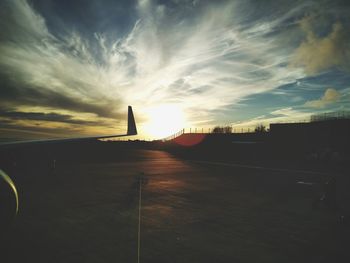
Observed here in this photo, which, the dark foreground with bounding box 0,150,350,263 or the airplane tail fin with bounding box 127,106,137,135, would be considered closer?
the dark foreground with bounding box 0,150,350,263

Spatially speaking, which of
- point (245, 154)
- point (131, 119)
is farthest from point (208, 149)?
point (131, 119)

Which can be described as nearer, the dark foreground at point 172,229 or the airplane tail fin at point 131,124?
the dark foreground at point 172,229

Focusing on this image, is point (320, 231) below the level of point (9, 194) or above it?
below

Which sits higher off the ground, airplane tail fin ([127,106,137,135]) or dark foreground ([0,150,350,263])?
airplane tail fin ([127,106,137,135])

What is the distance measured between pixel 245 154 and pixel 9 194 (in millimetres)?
46794

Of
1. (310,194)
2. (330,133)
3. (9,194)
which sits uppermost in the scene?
(330,133)

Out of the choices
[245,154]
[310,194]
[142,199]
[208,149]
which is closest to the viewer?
[142,199]

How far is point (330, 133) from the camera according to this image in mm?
43344

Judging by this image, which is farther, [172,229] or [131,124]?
[131,124]

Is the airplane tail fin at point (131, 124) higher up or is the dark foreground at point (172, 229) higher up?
the airplane tail fin at point (131, 124)

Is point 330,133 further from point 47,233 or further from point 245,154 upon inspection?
point 47,233

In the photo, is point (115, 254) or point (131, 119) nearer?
point (115, 254)

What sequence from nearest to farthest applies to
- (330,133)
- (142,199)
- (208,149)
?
(142,199)
(330,133)
(208,149)

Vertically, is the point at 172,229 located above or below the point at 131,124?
below
